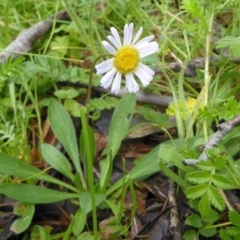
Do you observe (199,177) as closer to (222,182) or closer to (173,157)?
(222,182)

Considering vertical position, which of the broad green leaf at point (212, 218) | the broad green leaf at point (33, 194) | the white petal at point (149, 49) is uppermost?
the white petal at point (149, 49)

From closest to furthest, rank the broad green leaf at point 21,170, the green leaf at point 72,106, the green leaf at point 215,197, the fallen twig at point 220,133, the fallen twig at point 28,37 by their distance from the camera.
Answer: the green leaf at point 215,197 < the fallen twig at point 220,133 < the broad green leaf at point 21,170 < the green leaf at point 72,106 < the fallen twig at point 28,37

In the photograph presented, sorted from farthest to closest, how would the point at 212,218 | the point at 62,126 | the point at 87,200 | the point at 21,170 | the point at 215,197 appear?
1. the point at 62,126
2. the point at 21,170
3. the point at 87,200
4. the point at 212,218
5. the point at 215,197

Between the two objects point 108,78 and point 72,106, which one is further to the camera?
point 72,106

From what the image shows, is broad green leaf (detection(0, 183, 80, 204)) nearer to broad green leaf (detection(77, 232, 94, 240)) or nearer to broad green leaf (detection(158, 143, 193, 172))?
broad green leaf (detection(77, 232, 94, 240))

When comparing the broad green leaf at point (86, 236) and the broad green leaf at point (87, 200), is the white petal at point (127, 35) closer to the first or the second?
the broad green leaf at point (87, 200)

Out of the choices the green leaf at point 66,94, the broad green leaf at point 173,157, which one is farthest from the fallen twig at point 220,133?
the green leaf at point 66,94

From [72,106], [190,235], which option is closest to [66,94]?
[72,106]
